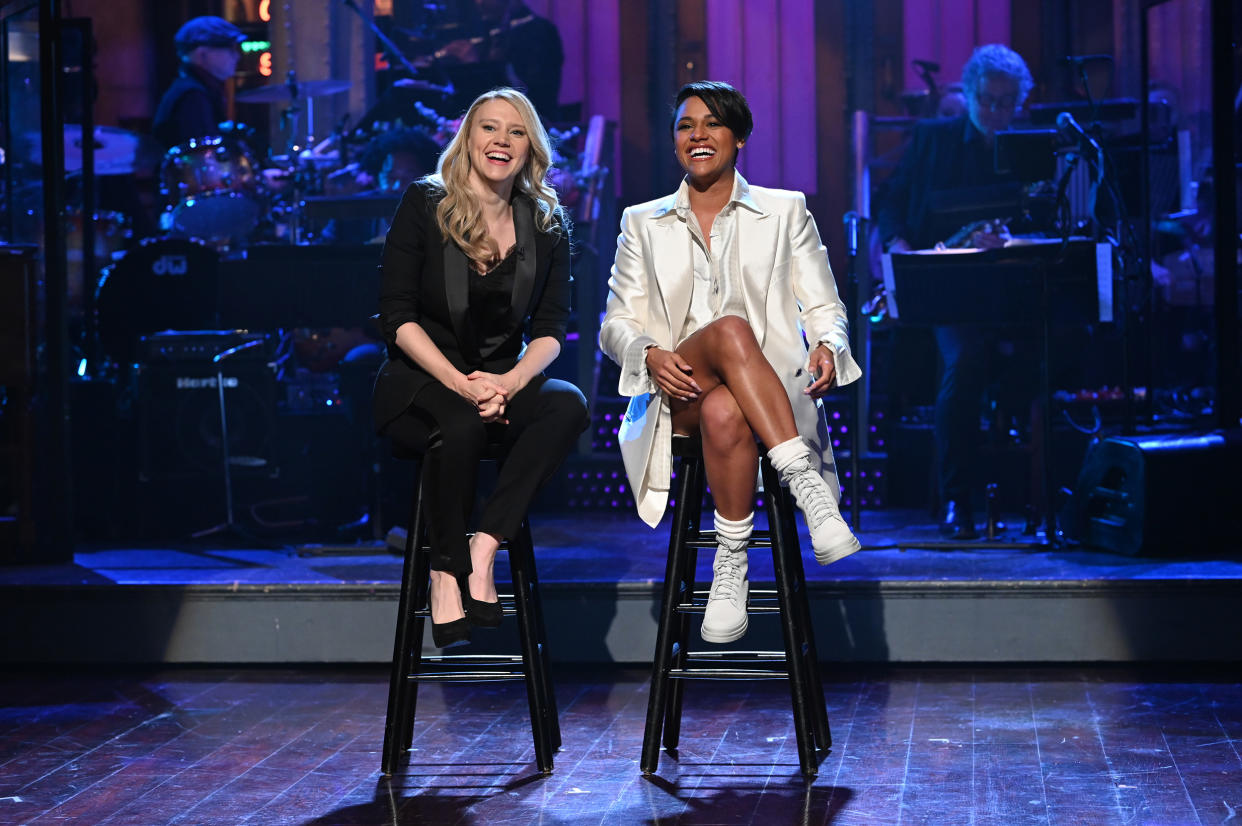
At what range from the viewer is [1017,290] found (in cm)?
502

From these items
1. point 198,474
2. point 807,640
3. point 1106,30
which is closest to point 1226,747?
point 807,640

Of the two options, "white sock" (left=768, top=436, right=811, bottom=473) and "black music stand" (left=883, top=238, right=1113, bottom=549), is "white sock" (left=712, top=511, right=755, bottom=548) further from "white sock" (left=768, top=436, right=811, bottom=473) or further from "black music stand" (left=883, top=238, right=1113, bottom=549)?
"black music stand" (left=883, top=238, right=1113, bottom=549)

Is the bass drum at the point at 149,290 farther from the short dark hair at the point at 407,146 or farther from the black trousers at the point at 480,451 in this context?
the black trousers at the point at 480,451

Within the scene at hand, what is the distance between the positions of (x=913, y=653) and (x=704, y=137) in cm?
169

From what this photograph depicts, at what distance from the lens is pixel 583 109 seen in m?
8.32

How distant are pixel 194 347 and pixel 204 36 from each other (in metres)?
2.13

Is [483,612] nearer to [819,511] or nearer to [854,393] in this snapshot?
[819,511]

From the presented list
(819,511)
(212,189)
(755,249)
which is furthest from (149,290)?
(819,511)

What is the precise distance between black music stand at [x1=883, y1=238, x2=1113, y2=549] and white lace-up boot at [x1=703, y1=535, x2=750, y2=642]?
197 cm

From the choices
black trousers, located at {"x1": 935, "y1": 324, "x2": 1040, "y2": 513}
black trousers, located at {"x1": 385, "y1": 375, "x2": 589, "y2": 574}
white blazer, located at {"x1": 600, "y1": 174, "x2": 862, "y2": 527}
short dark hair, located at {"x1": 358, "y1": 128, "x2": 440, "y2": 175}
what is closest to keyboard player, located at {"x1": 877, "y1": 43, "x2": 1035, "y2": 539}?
black trousers, located at {"x1": 935, "y1": 324, "x2": 1040, "y2": 513}

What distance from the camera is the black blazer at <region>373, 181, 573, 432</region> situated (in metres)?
3.13

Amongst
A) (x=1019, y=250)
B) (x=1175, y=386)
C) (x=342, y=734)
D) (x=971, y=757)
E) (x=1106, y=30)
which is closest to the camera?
(x=971, y=757)

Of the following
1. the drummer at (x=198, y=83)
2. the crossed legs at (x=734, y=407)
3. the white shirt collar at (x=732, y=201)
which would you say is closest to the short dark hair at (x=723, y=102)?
the white shirt collar at (x=732, y=201)

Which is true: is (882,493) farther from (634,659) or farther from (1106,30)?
(1106,30)
